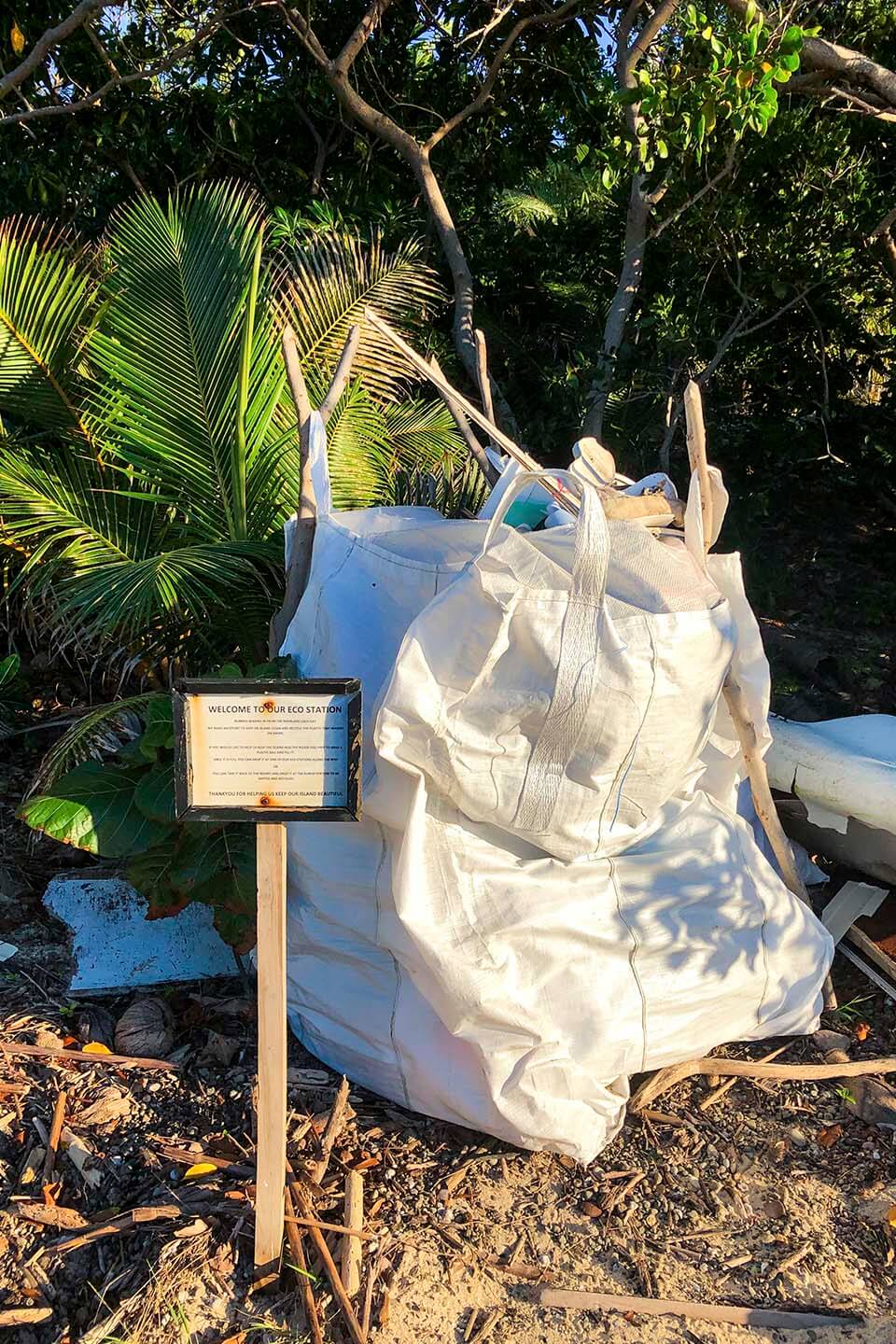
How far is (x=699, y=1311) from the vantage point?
5.84 ft

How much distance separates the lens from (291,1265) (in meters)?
1.75

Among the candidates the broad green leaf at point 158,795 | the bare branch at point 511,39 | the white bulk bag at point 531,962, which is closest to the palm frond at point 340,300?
the bare branch at point 511,39

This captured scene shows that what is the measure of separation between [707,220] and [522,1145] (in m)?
3.77

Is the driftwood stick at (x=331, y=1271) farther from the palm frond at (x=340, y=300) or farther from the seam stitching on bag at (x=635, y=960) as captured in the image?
the palm frond at (x=340, y=300)

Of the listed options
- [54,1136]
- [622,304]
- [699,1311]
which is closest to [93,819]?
[54,1136]

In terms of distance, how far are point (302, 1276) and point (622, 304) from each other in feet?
12.0

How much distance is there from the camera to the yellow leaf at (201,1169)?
1.96m

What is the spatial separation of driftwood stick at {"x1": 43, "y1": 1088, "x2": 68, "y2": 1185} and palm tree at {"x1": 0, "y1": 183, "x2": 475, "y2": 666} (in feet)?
4.07

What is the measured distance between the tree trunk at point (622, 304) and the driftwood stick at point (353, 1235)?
129 inches

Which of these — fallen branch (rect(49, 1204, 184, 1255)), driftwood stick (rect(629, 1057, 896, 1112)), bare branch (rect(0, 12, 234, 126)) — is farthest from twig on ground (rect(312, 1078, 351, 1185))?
bare branch (rect(0, 12, 234, 126))

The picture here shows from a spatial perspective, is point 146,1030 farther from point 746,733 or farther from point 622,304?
point 622,304

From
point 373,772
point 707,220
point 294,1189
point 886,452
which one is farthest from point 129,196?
point 294,1189

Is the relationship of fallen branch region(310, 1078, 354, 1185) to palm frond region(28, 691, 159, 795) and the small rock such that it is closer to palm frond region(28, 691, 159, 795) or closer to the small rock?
the small rock

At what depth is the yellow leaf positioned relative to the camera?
1.96 metres
